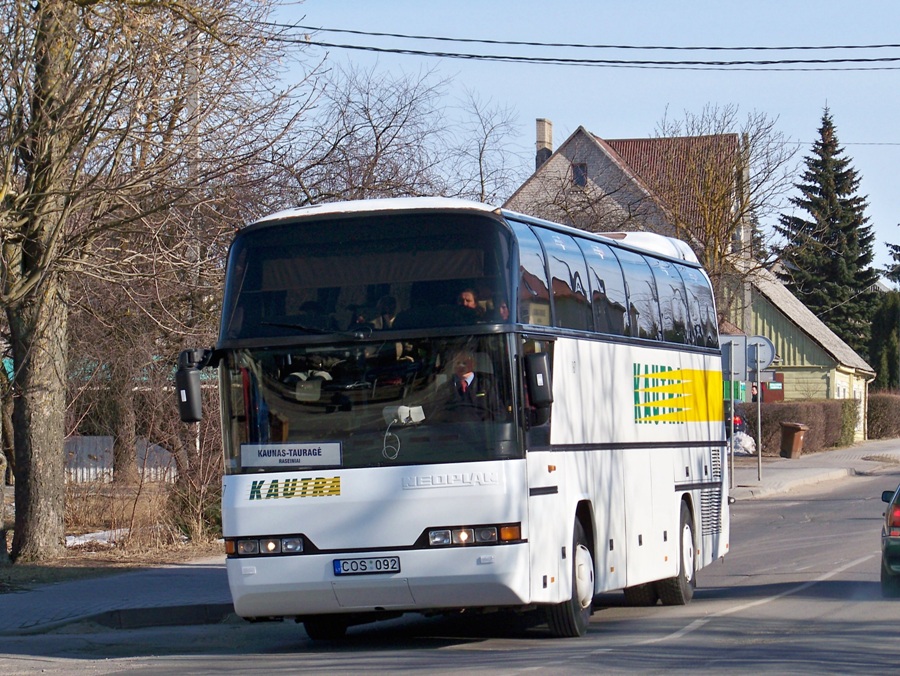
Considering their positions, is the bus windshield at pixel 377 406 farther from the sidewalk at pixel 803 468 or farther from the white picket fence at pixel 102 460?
the sidewalk at pixel 803 468

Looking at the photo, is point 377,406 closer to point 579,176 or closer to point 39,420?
point 39,420

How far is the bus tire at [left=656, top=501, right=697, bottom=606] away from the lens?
1320 cm

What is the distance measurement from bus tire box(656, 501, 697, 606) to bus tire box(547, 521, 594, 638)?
2.66 m

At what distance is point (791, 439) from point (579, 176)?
11.7m

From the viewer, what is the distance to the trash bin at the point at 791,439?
40656 millimetres

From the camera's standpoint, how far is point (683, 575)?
528 inches

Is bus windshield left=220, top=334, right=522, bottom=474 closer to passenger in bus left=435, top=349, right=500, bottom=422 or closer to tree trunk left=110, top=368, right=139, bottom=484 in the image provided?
passenger in bus left=435, top=349, right=500, bottom=422

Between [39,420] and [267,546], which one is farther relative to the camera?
[39,420]

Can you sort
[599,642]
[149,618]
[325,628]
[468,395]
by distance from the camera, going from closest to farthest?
[468,395] < [599,642] < [325,628] < [149,618]

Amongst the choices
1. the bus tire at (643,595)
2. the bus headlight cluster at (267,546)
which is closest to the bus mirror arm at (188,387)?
the bus headlight cluster at (267,546)

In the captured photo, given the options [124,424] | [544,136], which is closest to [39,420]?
[124,424]

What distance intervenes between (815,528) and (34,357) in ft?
40.1

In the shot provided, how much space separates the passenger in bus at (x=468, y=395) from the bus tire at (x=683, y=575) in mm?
4421

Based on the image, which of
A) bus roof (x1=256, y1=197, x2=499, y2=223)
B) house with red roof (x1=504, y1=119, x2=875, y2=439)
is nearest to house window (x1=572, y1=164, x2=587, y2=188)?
house with red roof (x1=504, y1=119, x2=875, y2=439)
